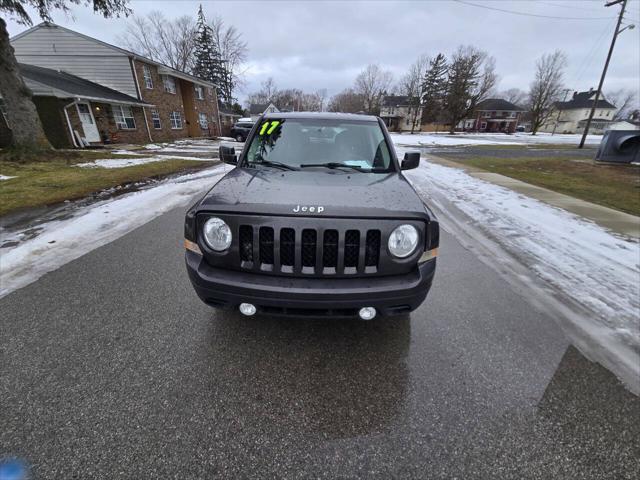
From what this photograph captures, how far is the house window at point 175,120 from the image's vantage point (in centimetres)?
2584

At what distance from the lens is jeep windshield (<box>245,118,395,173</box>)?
2967mm

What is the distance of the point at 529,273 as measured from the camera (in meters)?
3.72

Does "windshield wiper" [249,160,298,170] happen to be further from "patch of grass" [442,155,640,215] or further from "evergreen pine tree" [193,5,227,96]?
"evergreen pine tree" [193,5,227,96]

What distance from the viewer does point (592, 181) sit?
32.0 feet

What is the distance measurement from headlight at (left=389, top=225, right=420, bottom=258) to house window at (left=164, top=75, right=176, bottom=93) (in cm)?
2958

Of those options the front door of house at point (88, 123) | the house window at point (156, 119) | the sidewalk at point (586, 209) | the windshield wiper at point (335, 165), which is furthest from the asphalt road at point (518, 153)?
the front door of house at point (88, 123)

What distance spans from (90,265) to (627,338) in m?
5.69

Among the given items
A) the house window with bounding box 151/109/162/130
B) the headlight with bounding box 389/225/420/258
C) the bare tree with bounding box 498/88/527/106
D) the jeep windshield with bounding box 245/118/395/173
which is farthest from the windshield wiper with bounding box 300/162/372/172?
the bare tree with bounding box 498/88/527/106

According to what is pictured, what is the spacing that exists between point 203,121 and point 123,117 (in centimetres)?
1197

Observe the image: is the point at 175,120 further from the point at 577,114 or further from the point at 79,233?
the point at 577,114

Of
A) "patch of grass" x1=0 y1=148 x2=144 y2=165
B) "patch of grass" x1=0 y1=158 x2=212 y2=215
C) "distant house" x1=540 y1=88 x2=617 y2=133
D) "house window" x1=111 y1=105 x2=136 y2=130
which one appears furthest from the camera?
"distant house" x1=540 y1=88 x2=617 y2=133

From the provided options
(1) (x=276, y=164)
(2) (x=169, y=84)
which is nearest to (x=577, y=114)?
(2) (x=169, y=84)

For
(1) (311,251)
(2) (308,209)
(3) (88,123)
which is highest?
(3) (88,123)

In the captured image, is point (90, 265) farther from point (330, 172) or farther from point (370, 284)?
point (370, 284)
